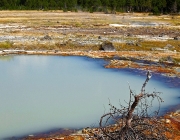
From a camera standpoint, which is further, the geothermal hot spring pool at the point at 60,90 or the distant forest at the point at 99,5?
the distant forest at the point at 99,5

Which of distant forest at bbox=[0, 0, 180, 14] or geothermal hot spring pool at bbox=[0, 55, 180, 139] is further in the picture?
distant forest at bbox=[0, 0, 180, 14]

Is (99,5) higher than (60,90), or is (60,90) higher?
(99,5)

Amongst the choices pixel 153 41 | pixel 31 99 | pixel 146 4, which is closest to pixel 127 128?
pixel 31 99

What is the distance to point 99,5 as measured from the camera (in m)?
105

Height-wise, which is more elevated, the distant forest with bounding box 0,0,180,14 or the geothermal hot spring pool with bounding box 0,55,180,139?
the distant forest with bounding box 0,0,180,14

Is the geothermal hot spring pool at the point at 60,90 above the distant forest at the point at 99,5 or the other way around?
the other way around

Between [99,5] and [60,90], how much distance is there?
89.0m

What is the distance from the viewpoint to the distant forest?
95875mm

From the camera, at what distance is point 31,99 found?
16734 mm

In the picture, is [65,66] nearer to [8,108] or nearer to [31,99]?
[31,99]

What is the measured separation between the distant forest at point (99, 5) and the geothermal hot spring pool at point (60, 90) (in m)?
72.0

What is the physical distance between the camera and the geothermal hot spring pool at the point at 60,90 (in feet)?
45.0

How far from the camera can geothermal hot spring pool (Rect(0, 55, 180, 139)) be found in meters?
13.7

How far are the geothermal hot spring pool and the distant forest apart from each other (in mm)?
72000
